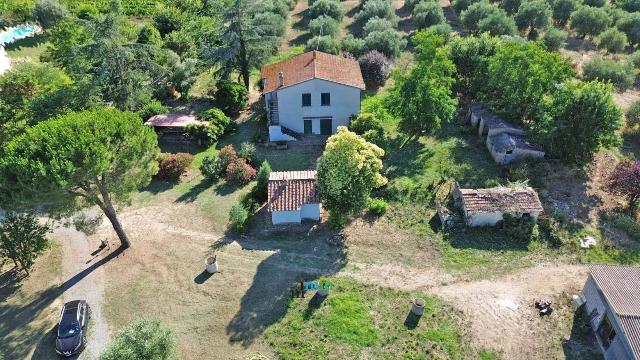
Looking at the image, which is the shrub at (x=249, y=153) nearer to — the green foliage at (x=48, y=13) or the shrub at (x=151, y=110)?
the shrub at (x=151, y=110)

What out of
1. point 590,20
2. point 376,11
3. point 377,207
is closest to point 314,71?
point 377,207

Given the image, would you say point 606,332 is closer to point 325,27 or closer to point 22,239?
point 22,239

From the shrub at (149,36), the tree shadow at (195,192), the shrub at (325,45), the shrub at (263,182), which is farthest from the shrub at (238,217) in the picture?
the shrub at (149,36)

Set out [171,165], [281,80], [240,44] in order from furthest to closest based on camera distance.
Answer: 1. [240,44]
2. [281,80]
3. [171,165]

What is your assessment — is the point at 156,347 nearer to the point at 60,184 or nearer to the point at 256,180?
the point at 60,184

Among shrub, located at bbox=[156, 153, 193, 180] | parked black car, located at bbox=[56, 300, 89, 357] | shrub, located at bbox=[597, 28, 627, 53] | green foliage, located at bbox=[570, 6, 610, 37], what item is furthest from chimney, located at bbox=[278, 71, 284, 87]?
green foliage, located at bbox=[570, 6, 610, 37]
